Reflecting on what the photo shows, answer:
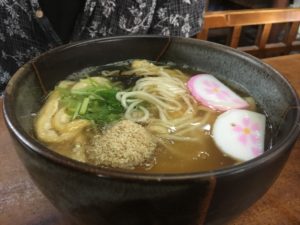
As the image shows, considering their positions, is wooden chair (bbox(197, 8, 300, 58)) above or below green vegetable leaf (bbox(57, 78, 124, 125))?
below

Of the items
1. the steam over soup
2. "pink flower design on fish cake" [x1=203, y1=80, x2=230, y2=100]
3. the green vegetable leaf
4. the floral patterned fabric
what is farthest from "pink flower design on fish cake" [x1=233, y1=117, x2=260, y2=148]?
the floral patterned fabric

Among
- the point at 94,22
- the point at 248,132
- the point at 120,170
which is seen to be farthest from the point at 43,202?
the point at 94,22

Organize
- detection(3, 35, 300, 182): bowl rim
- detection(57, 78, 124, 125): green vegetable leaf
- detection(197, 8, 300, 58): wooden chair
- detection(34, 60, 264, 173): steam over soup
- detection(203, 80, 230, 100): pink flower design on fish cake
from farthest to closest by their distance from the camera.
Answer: detection(197, 8, 300, 58): wooden chair < detection(203, 80, 230, 100): pink flower design on fish cake < detection(57, 78, 124, 125): green vegetable leaf < detection(34, 60, 264, 173): steam over soup < detection(3, 35, 300, 182): bowl rim

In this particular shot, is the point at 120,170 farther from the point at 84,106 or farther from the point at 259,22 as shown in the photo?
the point at 259,22

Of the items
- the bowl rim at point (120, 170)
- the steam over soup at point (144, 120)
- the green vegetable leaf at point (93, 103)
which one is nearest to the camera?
the bowl rim at point (120, 170)

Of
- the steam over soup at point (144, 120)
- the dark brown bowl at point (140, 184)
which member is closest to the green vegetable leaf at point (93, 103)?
the steam over soup at point (144, 120)

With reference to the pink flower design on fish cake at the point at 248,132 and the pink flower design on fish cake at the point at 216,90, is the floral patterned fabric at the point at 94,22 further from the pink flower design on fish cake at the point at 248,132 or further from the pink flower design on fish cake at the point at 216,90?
the pink flower design on fish cake at the point at 248,132

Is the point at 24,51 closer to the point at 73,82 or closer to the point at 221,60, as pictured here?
the point at 73,82

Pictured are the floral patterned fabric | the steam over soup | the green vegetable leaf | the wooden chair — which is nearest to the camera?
the steam over soup

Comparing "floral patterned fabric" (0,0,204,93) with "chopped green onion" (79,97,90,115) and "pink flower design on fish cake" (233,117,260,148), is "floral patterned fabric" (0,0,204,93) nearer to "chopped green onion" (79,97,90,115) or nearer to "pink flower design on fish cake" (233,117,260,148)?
"chopped green onion" (79,97,90,115)
